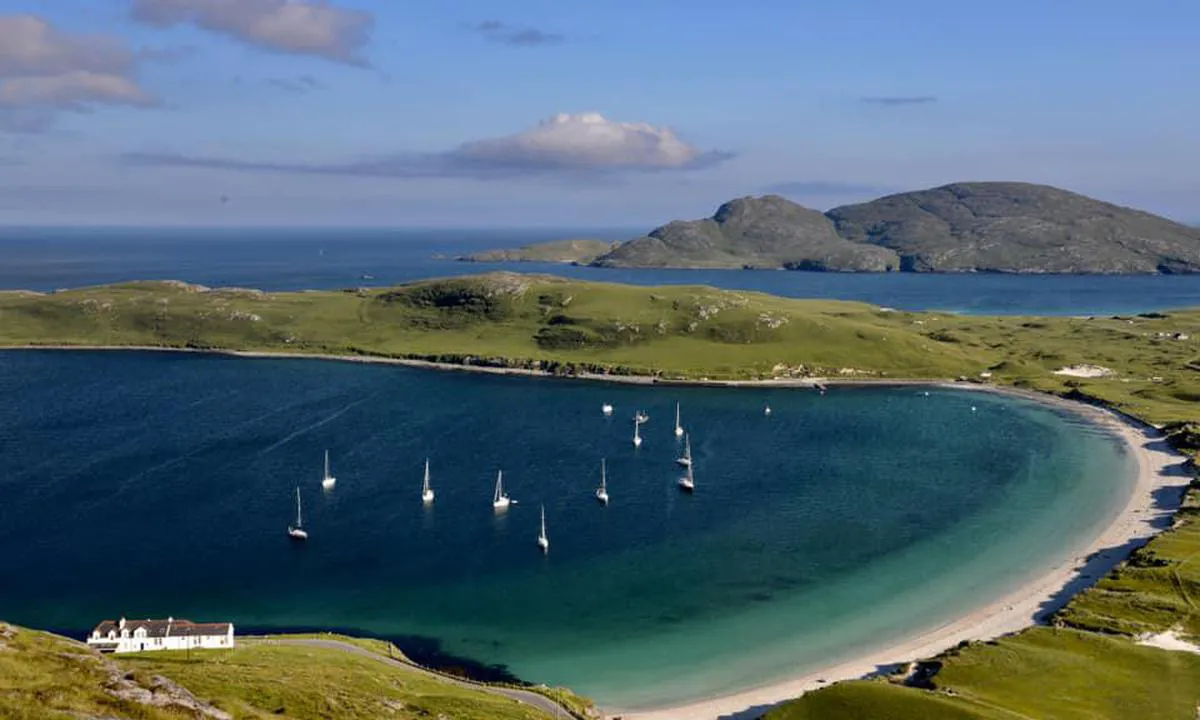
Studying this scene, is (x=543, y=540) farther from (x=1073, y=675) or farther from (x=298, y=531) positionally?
(x=1073, y=675)

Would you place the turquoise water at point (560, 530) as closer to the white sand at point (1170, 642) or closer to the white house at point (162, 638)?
the white house at point (162, 638)

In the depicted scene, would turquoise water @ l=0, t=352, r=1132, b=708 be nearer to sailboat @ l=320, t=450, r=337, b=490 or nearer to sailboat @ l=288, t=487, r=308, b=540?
sailboat @ l=288, t=487, r=308, b=540

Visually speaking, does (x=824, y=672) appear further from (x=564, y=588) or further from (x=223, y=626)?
(x=223, y=626)

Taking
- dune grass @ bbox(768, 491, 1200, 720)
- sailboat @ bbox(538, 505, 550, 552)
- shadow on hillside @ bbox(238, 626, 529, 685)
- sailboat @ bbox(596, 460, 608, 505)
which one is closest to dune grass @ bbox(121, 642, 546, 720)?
shadow on hillside @ bbox(238, 626, 529, 685)

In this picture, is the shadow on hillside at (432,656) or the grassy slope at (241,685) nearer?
the grassy slope at (241,685)

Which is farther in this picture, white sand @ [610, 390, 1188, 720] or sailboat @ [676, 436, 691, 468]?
sailboat @ [676, 436, 691, 468]

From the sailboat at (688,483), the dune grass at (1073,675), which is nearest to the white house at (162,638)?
the dune grass at (1073,675)
